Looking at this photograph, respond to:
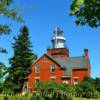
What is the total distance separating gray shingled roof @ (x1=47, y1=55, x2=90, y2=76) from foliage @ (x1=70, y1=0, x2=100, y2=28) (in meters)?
54.2

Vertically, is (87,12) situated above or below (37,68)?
below

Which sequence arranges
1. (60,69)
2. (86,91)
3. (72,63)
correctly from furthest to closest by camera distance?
(72,63) < (60,69) < (86,91)

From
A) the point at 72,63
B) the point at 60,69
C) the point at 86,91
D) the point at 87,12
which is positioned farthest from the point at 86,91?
the point at 87,12

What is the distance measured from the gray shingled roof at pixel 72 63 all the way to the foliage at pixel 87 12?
2135 inches

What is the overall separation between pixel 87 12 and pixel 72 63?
186ft

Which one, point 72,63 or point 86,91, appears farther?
point 72,63

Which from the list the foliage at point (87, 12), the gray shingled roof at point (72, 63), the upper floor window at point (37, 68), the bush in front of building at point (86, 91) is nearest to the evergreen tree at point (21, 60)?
the upper floor window at point (37, 68)

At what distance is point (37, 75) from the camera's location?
213ft

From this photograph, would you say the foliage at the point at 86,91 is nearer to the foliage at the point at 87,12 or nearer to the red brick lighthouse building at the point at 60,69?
the red brick lighthouse building at the point at 60,69

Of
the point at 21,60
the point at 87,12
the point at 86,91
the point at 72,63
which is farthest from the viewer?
the point at 72,63

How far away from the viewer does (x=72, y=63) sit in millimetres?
64688

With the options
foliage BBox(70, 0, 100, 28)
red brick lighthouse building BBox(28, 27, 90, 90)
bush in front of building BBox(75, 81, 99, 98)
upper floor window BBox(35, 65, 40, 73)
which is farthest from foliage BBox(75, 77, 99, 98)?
foliage BBox(70, 0, 100, 28)

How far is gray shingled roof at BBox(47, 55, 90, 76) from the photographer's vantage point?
63031 millimetres

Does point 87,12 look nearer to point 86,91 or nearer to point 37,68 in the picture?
point 86,91
